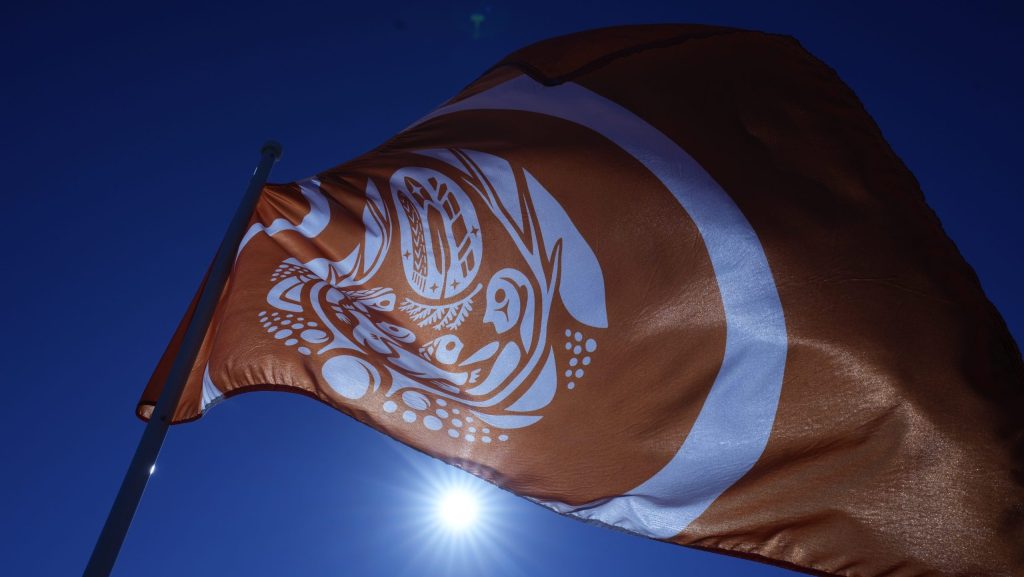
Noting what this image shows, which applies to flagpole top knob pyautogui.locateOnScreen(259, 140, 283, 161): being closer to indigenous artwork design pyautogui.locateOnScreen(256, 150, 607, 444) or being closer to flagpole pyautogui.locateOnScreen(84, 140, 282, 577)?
flagpole pyautogui.locateOnScreen(84, 140, 282, 577)

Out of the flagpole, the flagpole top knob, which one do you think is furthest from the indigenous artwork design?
the flagpole

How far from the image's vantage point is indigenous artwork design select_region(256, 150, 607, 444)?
4500mm

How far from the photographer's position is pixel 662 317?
15.0ft

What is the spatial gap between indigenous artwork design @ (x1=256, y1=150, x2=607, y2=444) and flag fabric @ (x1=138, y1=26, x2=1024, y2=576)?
0.04 ft

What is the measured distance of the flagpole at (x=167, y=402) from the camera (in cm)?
289

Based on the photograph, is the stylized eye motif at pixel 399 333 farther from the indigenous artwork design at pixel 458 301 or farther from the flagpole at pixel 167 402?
the flagpole at pixel 167 402

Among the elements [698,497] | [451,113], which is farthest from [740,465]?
[451,113]

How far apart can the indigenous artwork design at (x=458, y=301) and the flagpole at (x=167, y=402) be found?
0.64 m

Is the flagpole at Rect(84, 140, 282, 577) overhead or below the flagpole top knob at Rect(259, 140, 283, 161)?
below

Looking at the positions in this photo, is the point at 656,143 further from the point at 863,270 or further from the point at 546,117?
the point at 863,270

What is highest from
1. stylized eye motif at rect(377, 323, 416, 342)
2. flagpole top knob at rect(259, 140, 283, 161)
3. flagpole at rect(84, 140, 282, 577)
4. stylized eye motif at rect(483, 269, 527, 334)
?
flagpole top knob at rect(259, 140, 283, 161)

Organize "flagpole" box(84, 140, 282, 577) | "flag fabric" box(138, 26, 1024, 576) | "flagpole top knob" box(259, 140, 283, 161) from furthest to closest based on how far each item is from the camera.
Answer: "flagpole top knob" box(259, 140, 283, 161), "flag fabric" box(138, 26, 1024, 576), "flagpole" box(84, 140, 282, 577)

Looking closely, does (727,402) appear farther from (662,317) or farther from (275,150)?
(275,150)

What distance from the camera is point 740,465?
4.38 m
